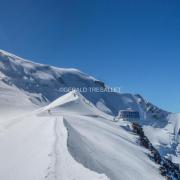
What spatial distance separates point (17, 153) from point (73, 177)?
20.7 feet

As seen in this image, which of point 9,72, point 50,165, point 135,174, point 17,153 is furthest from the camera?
point 9,72

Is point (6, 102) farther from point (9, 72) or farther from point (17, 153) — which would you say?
point (9, 72)

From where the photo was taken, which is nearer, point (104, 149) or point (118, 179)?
point (118, 179)

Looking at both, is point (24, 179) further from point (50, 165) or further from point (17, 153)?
point (17, 153)

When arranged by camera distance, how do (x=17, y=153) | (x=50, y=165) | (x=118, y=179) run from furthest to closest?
(x=118, y=179) → (x=17, y=153) → (x=50, y=165)

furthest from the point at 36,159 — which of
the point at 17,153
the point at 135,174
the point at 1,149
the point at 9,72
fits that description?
the point at 9,72

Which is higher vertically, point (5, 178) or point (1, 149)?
point (1, 149)

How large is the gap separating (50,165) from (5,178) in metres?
2.00

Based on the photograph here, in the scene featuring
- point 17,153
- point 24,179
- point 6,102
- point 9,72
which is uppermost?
point 9,72

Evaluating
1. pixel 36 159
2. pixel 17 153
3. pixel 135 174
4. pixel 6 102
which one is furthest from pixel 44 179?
pixel 6 102

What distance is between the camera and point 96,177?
13.3 metres

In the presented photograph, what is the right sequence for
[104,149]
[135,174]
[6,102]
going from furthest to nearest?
1. [6,102]
2. [104,149]
3. [135,174]

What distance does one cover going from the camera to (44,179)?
13.2 meters

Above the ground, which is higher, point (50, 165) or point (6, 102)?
point (6, 102)
